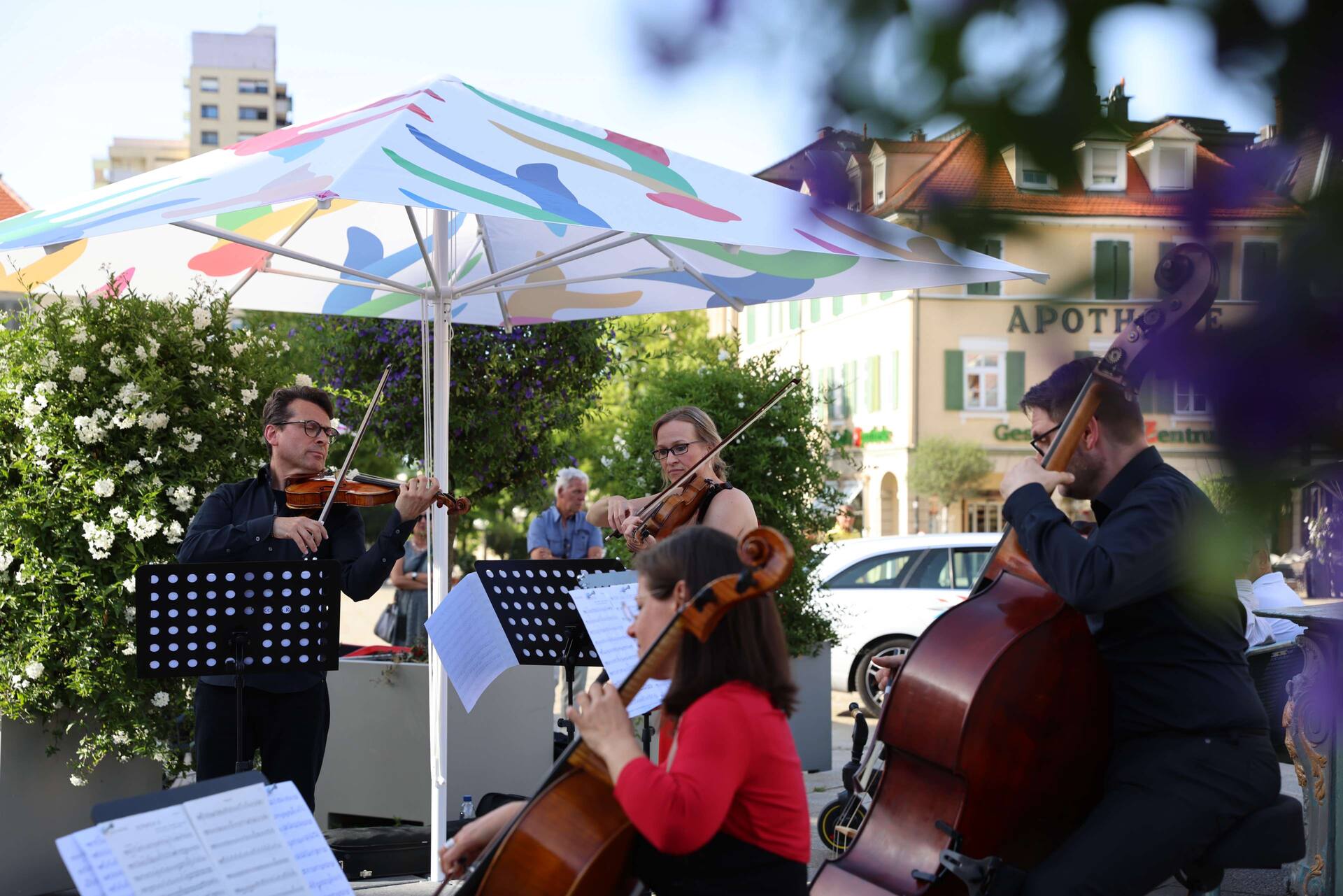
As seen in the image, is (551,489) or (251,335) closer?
(251,335)

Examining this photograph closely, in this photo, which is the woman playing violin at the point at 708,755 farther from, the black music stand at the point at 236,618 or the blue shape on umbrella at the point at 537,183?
the black music stand at the point at 236,618

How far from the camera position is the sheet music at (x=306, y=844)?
208cm

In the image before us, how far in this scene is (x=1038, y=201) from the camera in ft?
2.53

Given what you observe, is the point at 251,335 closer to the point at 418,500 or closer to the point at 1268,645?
the point at 418,500

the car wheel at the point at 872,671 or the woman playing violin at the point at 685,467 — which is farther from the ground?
the woman playing violin at the point at 685,467

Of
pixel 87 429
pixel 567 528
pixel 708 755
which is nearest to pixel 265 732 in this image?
pixel 87 429

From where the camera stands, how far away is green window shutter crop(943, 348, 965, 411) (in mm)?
1044

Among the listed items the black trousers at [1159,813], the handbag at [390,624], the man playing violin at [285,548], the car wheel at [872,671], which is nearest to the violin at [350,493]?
the man playing violin at [285,548]

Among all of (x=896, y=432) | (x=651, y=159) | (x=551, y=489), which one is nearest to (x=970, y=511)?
(x=896, y=432)

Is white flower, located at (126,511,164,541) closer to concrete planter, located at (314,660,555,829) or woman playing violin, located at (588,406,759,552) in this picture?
concrete planter, located at (314,660,555,829)

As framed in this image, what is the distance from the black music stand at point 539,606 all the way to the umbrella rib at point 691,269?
1505 mm

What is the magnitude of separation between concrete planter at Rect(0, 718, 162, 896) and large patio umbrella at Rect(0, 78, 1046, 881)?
151 cm

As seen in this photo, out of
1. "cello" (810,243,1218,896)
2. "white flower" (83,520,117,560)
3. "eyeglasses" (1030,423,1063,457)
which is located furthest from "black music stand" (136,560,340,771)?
"eyeglasses" (1030,423,1063,457)

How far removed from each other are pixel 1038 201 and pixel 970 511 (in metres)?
30.8
